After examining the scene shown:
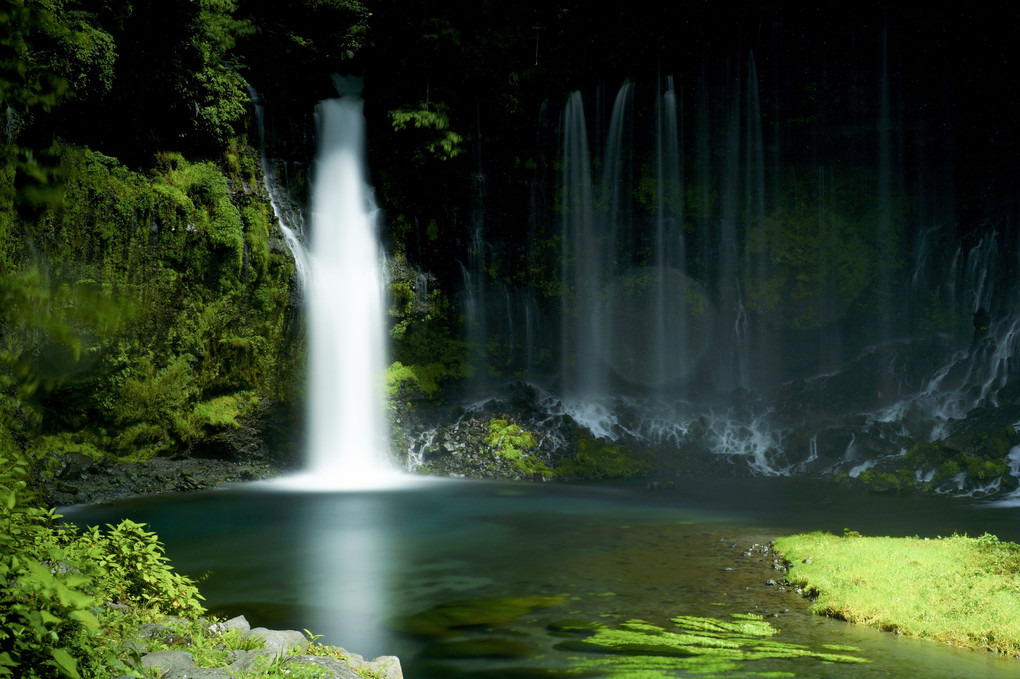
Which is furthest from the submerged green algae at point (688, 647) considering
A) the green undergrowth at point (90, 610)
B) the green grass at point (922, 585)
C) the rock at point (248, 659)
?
the rock at point (248, 659)

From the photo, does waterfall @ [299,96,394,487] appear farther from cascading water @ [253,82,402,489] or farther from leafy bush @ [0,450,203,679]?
leafy bush @ [0,450,203,679]

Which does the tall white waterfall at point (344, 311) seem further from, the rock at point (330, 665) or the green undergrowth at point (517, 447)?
the rock at point (330, 665)

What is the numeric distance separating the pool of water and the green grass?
0.28 meters

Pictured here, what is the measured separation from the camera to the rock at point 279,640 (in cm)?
561

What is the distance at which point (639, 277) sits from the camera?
23.1 metres

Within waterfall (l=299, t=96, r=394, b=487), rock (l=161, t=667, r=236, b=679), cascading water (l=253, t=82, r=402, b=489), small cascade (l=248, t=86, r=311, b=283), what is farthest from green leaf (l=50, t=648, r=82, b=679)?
small cascade (l=248, t=86, r=311, b=283)

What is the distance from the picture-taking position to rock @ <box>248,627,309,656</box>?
561cm

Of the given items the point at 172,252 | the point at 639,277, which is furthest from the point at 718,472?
the point at 172,252

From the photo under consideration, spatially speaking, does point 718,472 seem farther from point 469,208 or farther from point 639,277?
point 469,208

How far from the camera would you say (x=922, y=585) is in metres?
8.05

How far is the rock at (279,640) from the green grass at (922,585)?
4.98m

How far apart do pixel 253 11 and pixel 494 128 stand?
7109 millimetres

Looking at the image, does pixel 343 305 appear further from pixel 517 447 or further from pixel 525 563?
pixel 525 563

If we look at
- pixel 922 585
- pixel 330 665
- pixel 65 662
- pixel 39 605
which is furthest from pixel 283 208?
pixel 65 662
